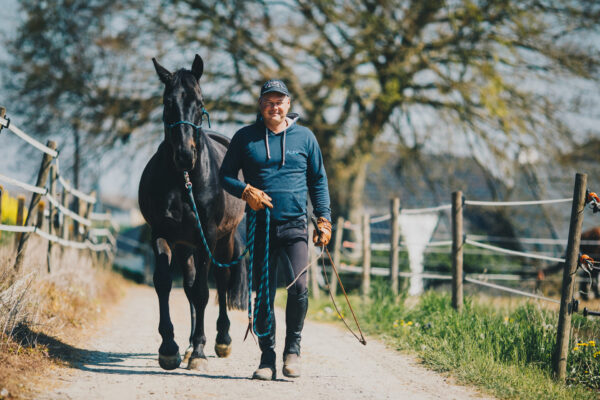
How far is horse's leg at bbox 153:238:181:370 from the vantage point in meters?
4.52

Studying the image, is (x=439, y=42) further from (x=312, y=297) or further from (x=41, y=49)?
(x=41, y=49)

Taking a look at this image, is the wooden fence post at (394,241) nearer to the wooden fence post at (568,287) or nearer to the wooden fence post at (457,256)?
the wooden fence post at (457,256)

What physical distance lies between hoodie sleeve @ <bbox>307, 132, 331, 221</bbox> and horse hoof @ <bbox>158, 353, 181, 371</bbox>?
4.81 ft

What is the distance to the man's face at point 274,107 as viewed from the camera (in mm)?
4465

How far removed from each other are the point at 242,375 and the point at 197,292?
2.53ft

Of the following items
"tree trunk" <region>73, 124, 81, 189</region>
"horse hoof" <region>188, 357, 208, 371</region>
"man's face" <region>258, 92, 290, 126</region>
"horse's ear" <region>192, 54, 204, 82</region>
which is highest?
"tree trunk" <region>73, 124, 81, 189</region>

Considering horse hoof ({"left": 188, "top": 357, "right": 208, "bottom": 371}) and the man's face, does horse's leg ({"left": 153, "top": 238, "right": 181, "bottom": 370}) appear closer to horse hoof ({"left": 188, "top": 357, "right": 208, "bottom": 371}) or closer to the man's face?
horse hoof ({"left": 188, "top": 357, "right": 208, "bottom": 371})

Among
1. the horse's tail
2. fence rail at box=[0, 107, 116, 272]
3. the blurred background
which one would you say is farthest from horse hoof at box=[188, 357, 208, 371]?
the blurred background

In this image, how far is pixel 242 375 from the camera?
179 inches

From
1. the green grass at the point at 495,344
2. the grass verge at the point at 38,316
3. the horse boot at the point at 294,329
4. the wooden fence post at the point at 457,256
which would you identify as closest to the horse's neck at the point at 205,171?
the horse boot at the point at 294,329

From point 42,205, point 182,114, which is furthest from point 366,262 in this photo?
point 182,114

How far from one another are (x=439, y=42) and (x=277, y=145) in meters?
11.3

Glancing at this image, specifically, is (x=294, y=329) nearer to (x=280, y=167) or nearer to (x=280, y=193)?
(x=280, y=193)

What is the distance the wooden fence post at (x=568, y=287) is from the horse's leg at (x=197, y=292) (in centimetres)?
264
